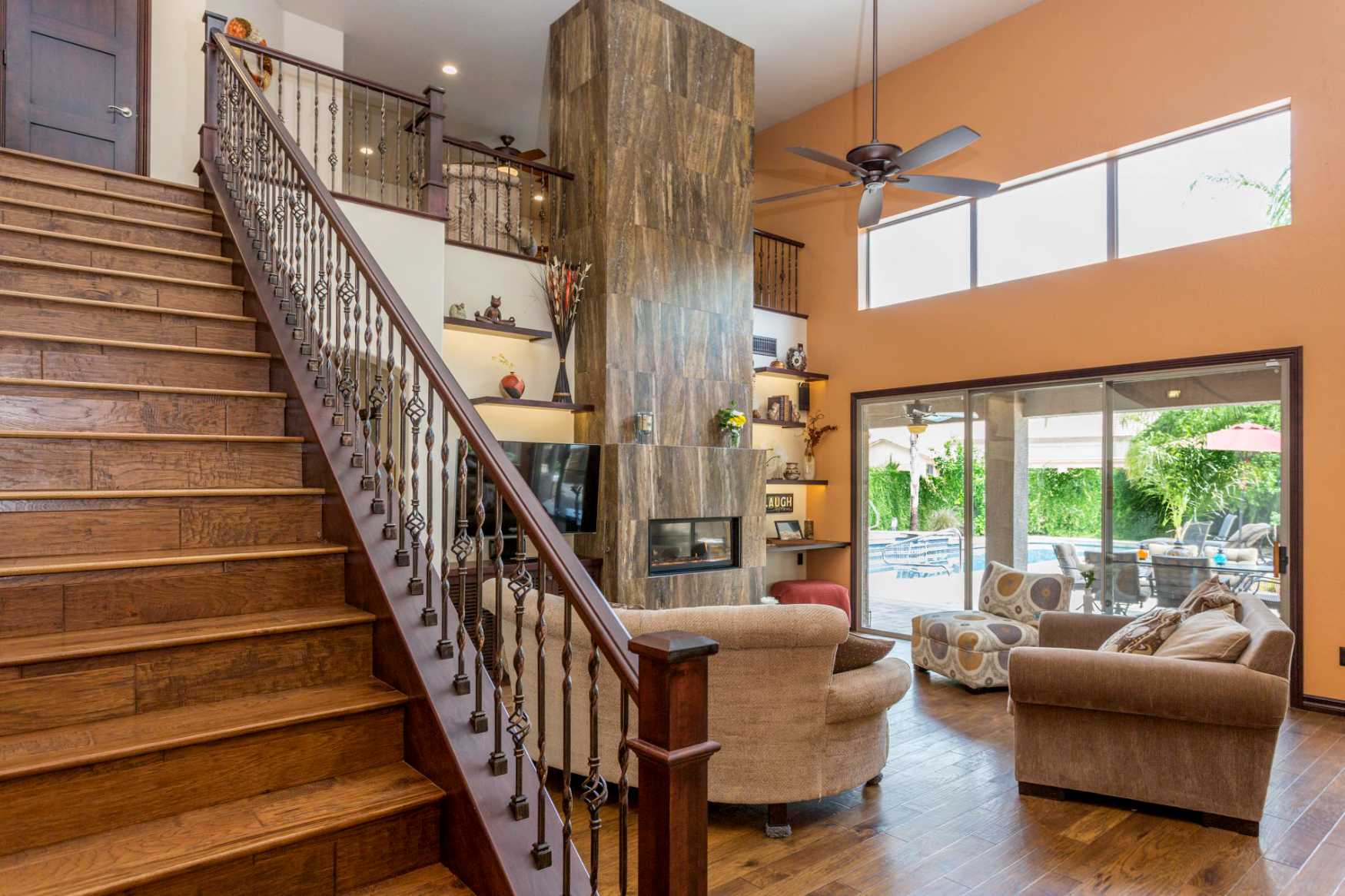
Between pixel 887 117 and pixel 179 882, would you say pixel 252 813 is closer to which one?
pixel 179 882

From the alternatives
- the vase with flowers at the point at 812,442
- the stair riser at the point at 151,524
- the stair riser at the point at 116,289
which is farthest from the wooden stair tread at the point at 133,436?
the vase with flowers at the point at 812,442

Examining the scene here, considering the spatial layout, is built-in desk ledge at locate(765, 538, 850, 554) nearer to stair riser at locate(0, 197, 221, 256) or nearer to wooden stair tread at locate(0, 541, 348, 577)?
stair riser at locate(0, 197, 221, 256)

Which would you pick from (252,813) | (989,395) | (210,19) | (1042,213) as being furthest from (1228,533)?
(210,19)

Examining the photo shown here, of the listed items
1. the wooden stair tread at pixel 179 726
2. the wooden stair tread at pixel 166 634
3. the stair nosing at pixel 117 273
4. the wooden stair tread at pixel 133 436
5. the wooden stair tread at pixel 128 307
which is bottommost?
the wooden stair tread at pixel 179 726

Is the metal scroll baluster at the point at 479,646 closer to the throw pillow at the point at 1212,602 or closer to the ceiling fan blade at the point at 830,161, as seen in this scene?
the throw pillow at the point at 1212,602

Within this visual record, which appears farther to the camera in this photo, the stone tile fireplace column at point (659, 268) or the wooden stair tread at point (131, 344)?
the stone tile fireplace column at point (659, 268)

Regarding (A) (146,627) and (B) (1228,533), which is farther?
(B) (1228,533)

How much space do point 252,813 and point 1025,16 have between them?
783 cm

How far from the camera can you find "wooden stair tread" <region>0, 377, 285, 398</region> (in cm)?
266

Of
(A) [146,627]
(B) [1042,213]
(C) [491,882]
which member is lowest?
(C) [491,882]

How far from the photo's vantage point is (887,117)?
25.7 ft

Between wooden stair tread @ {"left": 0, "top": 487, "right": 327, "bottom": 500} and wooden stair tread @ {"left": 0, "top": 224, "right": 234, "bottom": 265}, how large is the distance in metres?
1.70

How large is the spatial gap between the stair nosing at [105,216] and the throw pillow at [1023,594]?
5.60 metres

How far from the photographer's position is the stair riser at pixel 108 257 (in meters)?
3.47
